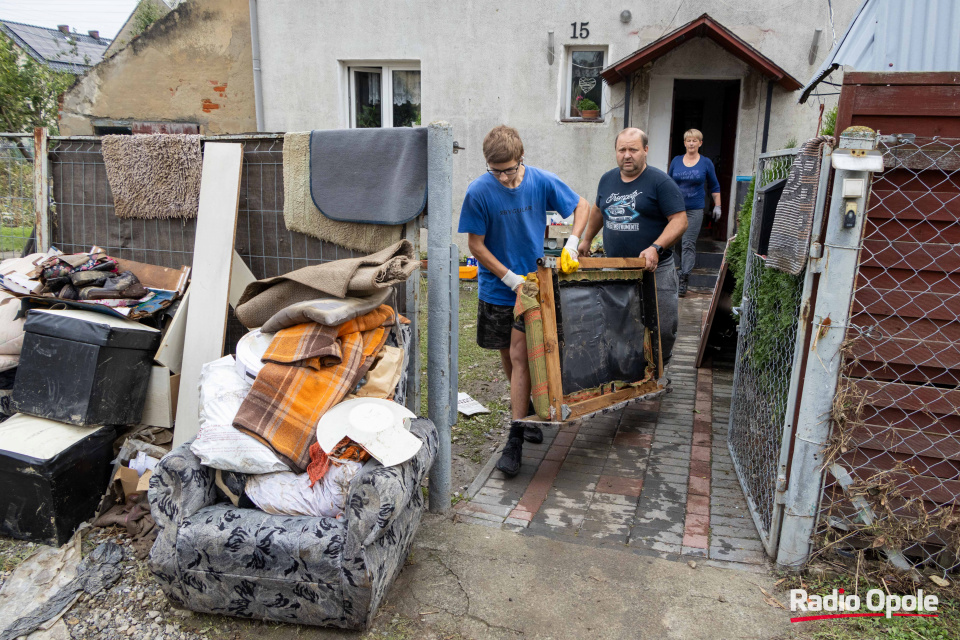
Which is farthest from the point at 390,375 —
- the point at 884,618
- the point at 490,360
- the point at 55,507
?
the point at 490,360

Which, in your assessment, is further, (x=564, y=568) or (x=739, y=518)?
(x=739, y=518)

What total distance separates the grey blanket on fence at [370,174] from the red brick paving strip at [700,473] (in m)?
1.98

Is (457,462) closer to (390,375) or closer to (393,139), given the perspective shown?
(390,375)

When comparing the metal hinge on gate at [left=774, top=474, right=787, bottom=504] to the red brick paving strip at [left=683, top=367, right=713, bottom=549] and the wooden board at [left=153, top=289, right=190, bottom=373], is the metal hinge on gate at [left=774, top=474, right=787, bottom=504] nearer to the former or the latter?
the red brick paving strip at [left=683, top=367, right=713, bottom=549]

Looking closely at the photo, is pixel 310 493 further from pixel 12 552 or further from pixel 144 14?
pixel 144 14

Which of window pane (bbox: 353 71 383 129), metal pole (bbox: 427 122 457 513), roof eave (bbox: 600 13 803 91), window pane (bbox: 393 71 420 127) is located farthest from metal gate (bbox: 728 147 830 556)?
window pane (bbox: 353 71 383 129)

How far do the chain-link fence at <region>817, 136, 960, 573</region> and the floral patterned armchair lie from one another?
5.76 ft

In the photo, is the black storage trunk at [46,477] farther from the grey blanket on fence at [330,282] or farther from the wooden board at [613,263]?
the wooden board at [613,263]

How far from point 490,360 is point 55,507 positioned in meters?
3.48

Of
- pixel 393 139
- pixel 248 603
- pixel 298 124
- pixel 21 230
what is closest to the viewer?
pixel 248 603

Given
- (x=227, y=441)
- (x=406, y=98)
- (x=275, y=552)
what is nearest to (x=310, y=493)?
(x=275, y=552)

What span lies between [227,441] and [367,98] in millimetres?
8626

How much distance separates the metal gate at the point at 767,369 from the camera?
258 centimetres

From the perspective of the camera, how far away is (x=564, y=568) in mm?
2680
